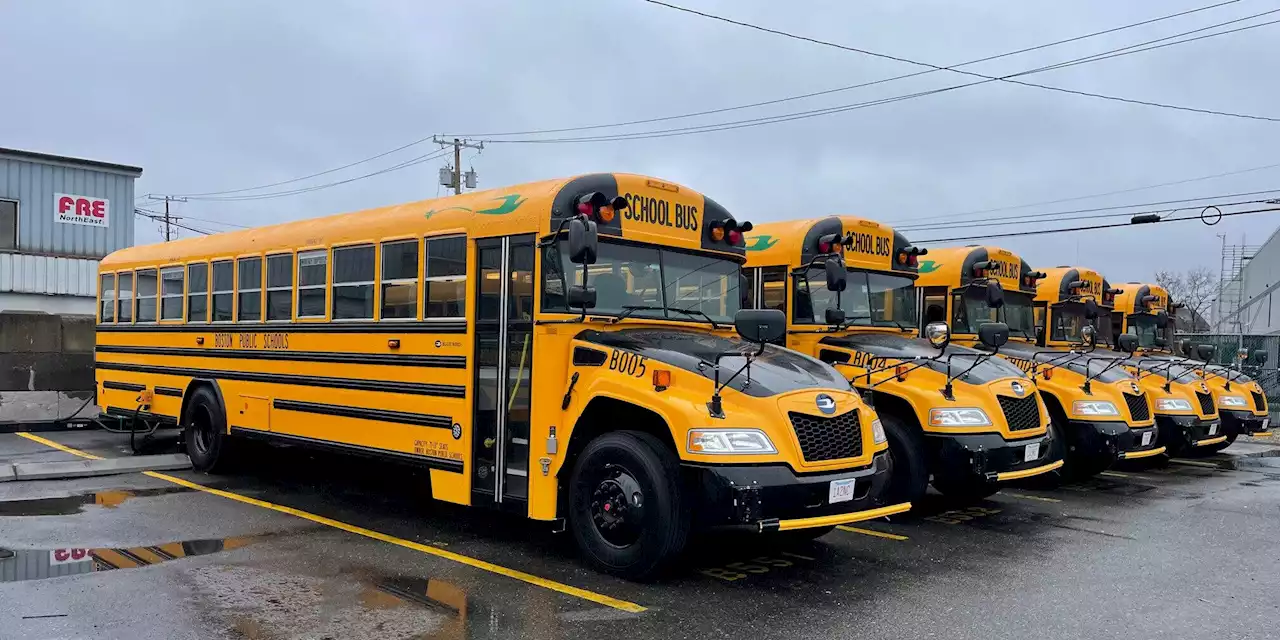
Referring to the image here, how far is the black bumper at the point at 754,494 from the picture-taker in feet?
17.7

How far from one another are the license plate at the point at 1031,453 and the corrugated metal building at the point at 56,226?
17.1 meters

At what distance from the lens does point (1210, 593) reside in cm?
593

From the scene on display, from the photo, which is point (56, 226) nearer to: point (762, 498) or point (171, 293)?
point (171, 293)

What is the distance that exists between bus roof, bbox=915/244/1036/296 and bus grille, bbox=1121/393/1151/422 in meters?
1.91

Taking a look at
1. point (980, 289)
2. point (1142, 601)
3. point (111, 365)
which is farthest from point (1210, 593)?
point (111, 365)

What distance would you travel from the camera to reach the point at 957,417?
7727 millimetres

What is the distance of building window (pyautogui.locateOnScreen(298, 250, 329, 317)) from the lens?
8438 millimetres

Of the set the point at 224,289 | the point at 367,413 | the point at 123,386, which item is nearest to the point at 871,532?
the point at 367,413

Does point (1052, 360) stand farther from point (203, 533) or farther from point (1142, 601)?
point (203, 533)

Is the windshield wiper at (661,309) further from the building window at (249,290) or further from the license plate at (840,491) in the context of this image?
the building window at (249,290)

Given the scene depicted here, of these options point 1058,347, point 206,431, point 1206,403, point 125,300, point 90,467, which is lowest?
point 90,467

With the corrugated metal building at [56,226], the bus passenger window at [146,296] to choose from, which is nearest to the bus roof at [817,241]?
the bus passenger window at [146,296]

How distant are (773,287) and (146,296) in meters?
7.30

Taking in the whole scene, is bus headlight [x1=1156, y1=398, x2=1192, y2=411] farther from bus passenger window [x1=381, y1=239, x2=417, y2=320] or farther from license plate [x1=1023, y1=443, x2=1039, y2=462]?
bus passenger window [x1=381, y1=239, x2=417, y2=320]
